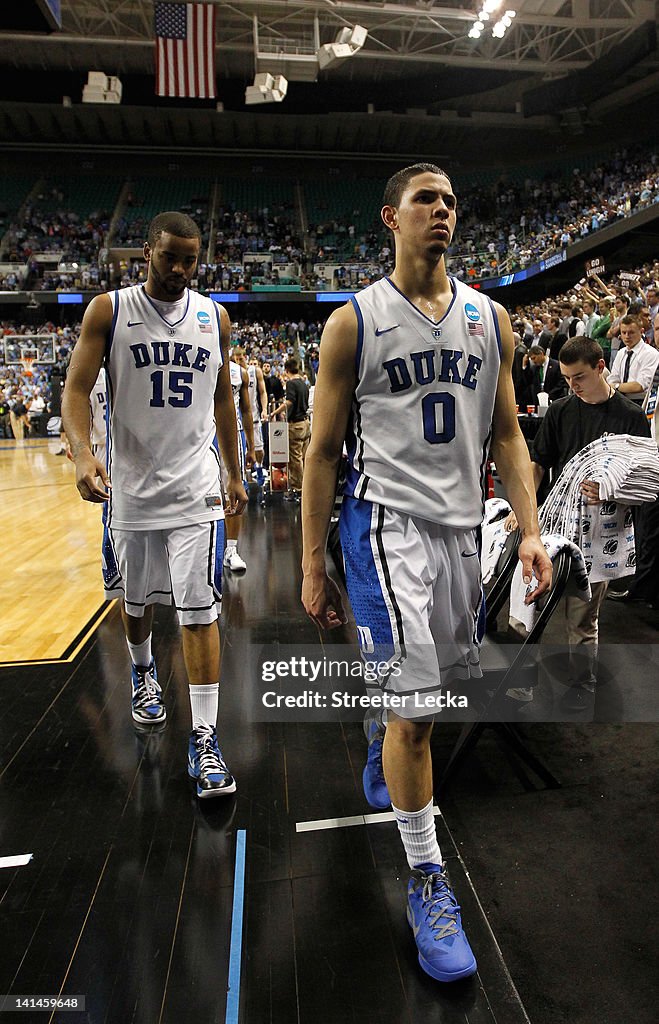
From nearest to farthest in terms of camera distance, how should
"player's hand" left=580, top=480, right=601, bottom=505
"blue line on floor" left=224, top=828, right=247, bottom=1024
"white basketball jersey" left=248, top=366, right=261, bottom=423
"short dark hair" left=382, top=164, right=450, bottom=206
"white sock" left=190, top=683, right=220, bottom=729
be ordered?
1. "blue line on floor" left=224, top=828, right=247, bottom=1024
2. "short dark hair" left=382, top=164, right=450, bottom=206
3. "white sock" left=190, top=683, right=220, bottom=729
4. "player's hand" left=580, top=480, right=601, bottom=505
5. "white basketball jersey" left=248, top=366, right=261, bottom=423

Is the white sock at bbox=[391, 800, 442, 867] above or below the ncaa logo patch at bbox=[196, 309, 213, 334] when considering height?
below

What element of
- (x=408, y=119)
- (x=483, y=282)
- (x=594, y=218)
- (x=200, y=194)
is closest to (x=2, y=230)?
(x=200, y=194)

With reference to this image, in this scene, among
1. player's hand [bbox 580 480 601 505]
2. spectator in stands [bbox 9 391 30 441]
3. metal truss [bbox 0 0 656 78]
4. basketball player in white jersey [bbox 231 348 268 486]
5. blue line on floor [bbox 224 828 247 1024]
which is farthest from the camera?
spectator in stands [bbox 9 391 30 441]

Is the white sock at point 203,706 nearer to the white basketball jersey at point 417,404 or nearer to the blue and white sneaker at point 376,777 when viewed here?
the blue and white sneaker at point 376,777

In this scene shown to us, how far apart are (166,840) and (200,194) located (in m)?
35.1

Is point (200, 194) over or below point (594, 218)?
over

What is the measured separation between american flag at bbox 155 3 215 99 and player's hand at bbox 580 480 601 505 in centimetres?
1517

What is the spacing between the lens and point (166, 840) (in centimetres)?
234

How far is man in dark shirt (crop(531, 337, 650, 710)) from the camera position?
3.16 meters

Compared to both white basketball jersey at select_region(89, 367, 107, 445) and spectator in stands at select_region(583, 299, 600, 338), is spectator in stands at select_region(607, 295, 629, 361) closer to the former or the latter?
spectator in stands at select_region(583, 299, 600, 338)

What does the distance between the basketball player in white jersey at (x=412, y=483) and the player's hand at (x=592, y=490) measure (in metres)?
1.30

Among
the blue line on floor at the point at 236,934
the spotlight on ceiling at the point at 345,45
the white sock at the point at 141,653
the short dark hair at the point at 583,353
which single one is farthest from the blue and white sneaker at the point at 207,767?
the spotlight on ceiling at the point at 345,45

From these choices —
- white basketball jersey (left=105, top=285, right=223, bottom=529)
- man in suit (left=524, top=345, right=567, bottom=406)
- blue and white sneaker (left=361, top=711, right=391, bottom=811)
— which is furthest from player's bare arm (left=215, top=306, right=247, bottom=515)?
man in suit (left=524, top=345, right=567, bottom=406)

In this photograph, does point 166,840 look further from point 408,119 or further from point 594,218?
point 408,119
